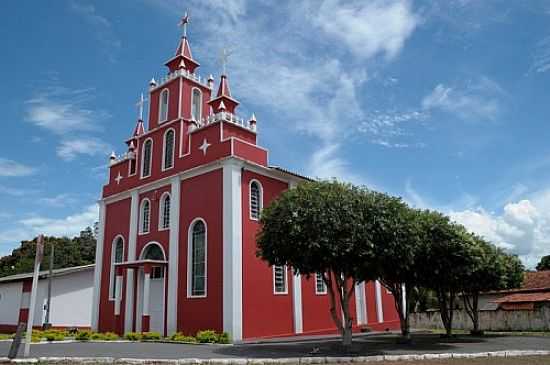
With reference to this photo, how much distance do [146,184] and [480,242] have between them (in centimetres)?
1837

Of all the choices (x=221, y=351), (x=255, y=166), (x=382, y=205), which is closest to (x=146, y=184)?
(x=255, y=166)

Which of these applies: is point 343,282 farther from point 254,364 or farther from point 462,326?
point 462,326

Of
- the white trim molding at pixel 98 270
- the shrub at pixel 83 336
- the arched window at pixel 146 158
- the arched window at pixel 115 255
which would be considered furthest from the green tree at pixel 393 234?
the white trim molding at pixel 98 270

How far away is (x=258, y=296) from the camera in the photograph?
71.4 ft

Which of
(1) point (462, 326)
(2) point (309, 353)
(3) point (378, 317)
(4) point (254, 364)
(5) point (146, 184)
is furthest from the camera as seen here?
(1) point (462, 326)

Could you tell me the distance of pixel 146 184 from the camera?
27062mm

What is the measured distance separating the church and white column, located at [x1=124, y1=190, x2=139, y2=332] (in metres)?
0.05

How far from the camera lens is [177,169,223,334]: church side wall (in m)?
21.4

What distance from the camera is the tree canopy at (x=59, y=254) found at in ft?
187

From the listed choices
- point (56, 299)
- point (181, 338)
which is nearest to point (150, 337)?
point (181, 338)

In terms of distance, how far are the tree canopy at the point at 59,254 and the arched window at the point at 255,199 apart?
41.8 metres

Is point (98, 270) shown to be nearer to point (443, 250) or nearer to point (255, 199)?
point (255, 199)

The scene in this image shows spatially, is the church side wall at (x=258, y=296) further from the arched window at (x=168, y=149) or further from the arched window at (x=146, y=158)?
the arched window at (x=146, y=158)

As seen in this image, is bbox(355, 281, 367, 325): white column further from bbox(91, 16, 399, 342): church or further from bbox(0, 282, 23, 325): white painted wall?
bbox(0, 282, 23, 325): white painted wall
